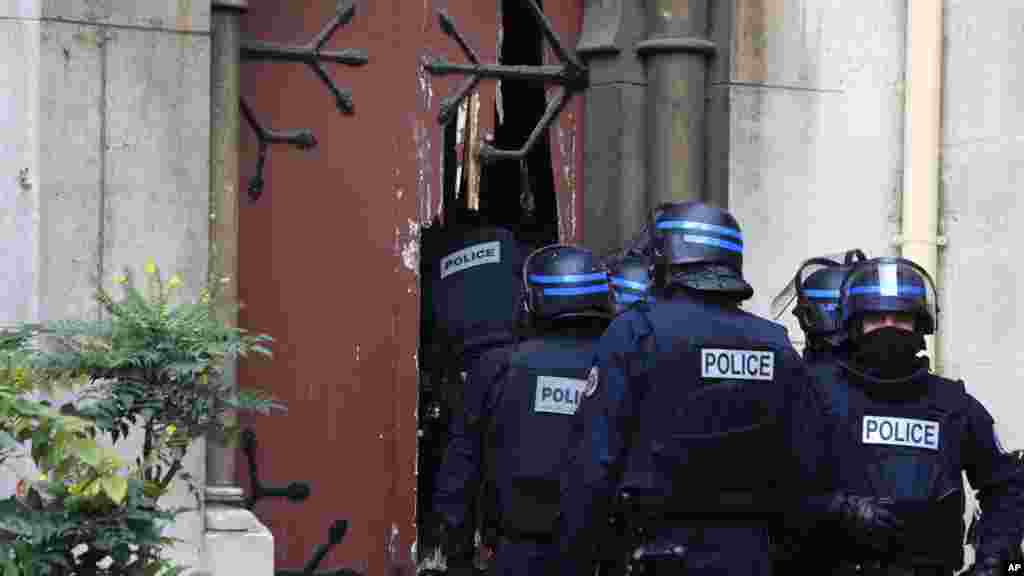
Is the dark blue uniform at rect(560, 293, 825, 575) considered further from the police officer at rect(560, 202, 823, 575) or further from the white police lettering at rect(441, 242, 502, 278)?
the white police lettering at rect(441, 242, 502, 278)

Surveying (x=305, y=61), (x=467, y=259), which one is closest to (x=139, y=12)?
(x=305, y=61)

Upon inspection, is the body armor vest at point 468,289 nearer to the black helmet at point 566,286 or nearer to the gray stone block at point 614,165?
the gray stone block at point 614,165

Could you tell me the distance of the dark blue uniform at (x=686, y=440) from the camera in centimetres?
689

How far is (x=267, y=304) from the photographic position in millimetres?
9703

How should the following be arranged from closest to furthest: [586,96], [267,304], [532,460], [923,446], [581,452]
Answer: [581,452] < [923,446] < [532,460] < [267,304] < [586,96]

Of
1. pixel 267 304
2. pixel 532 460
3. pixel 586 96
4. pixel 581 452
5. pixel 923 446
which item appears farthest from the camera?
pixel 586 96

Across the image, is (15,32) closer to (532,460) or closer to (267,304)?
(267,304)

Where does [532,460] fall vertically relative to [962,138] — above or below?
below

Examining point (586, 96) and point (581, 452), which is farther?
point (586, 96)

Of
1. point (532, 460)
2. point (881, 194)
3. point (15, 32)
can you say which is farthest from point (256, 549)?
point (881, 194)

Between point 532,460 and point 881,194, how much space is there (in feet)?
9.14

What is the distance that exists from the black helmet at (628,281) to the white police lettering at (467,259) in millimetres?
976

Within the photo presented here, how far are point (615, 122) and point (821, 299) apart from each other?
192cm

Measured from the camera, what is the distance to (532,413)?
8.51 meters
